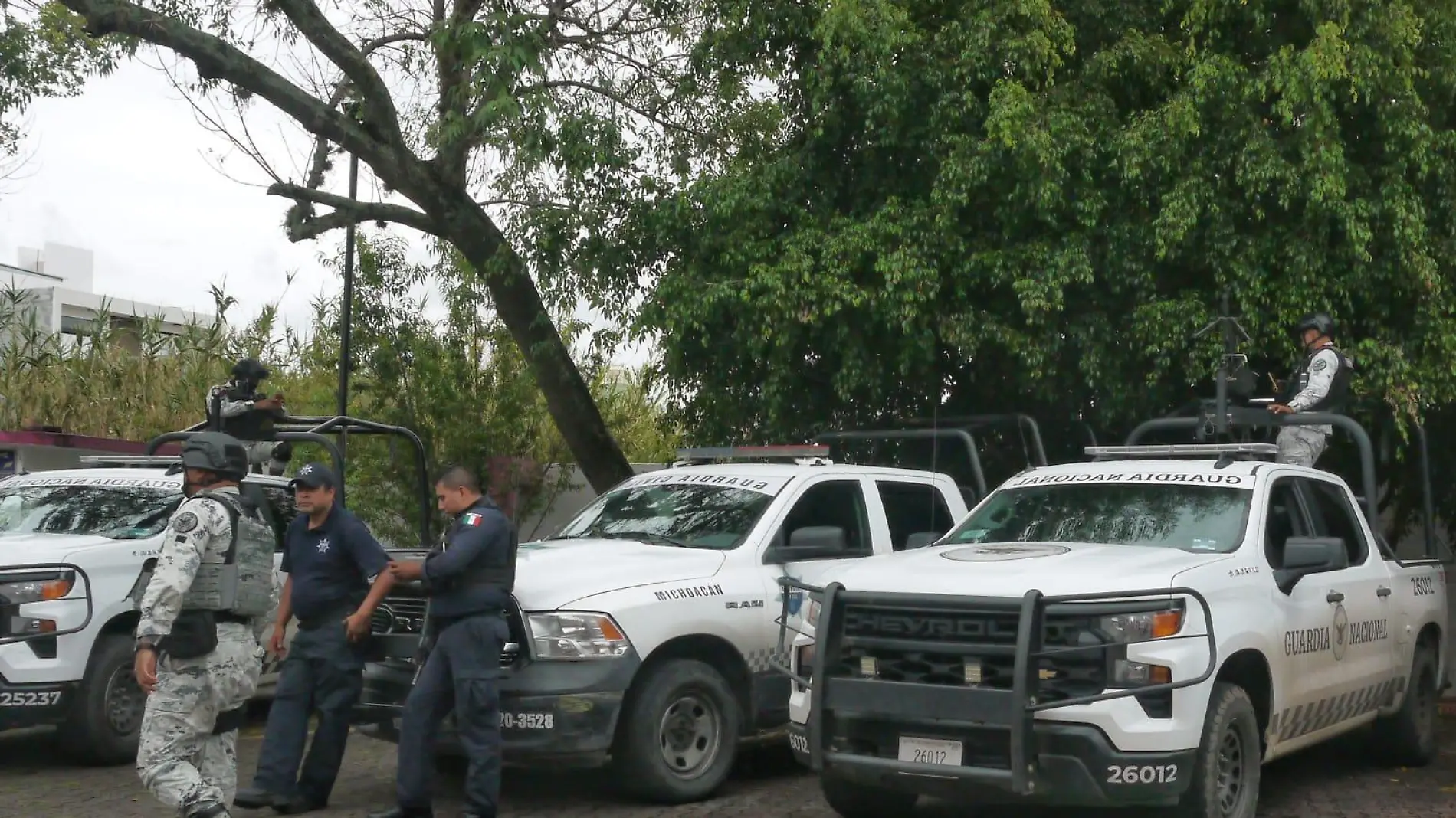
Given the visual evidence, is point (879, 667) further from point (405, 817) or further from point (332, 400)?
point (332, 400)

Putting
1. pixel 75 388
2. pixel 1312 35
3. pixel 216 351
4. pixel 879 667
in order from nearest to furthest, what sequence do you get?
pixel 879 667, pixel 1312 35, pixel 75 388, pixel 216 351

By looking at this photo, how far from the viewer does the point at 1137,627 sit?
611 centimetres

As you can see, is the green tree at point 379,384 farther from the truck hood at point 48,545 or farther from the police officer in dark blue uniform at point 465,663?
the police officer in dark blue uniform at point 465,663

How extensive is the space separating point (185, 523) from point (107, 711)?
111 inches

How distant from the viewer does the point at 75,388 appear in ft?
72.0

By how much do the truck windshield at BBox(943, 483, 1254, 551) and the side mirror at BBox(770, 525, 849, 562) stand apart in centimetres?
60

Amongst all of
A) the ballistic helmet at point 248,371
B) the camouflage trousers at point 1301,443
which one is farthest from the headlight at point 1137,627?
the ballistic helmet at point 248,371

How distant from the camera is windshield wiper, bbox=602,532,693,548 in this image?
8430 millimetres

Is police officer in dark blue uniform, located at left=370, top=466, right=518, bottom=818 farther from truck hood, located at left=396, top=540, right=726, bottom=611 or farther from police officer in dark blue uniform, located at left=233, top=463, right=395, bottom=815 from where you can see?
police officer in dark blue uniform, located at left=233, top=463, right=395, bottom=815

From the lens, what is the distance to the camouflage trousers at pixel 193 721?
6.44 meters

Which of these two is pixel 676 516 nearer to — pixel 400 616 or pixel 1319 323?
pixel 400 616

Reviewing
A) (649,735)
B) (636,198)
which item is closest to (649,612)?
(649,735)

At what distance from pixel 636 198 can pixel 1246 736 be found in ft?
26.2

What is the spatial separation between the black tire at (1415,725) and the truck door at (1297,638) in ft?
5.20
